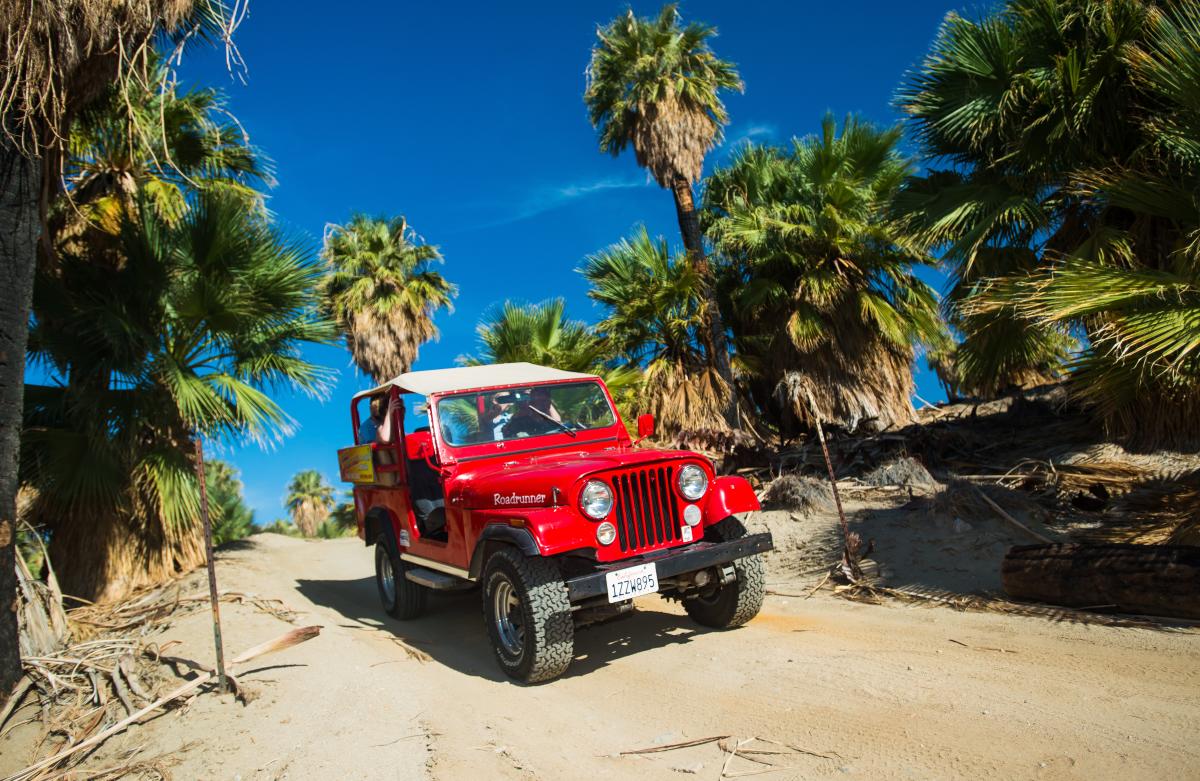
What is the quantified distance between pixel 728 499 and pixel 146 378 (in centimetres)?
797

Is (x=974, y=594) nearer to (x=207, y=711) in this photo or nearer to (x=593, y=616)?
(x=593, y=616)

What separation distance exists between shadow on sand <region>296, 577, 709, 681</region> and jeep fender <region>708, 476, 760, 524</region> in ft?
3.40

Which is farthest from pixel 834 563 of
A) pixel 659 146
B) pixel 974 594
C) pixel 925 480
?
pixel 659 146

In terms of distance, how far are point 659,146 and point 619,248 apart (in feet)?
8.89

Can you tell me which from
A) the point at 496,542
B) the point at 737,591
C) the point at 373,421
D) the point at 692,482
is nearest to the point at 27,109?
the point at 373,421

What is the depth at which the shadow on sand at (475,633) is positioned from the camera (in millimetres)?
5258

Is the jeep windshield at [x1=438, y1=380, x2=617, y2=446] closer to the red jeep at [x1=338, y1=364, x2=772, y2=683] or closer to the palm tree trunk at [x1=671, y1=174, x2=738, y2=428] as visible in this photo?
the red jeep at [x1=338, y1=364, x2=772, y2=683]

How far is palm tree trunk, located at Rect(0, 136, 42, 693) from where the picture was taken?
19.7 ft

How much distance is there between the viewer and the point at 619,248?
14391 millimetres

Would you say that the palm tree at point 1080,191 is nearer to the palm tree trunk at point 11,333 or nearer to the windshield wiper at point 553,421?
the windshield wiper at point 553,421

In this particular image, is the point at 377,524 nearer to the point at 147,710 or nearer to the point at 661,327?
the point at 147,710

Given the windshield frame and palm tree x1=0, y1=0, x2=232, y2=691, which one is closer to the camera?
palm tree x1=0, y1=0, x2=232, y2=691

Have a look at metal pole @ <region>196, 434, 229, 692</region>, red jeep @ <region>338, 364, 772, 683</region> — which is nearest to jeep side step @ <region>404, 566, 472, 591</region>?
red jeep @ <region>338, 364, 772, 683</region>

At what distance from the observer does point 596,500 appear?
180 inches
